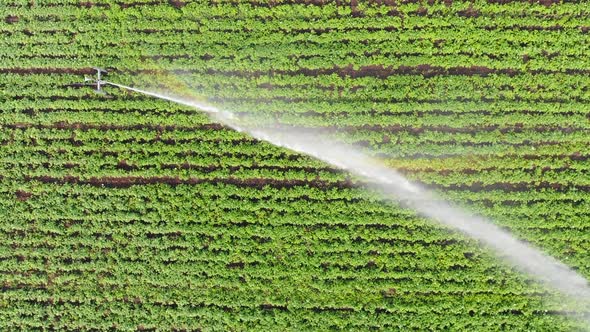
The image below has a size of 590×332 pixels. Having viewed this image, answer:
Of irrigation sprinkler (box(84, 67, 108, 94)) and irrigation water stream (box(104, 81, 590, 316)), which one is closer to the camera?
irrigation water stream (box(104, 81, 590, 316))

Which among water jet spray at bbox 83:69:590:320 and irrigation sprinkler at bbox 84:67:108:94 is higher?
irrigation sprinkler at bbox 84:67:108:94

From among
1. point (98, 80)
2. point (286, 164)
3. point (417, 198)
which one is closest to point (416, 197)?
point (417, 198)

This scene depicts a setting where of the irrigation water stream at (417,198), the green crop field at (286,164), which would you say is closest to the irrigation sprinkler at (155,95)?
the irrigation water stream at (417,198)

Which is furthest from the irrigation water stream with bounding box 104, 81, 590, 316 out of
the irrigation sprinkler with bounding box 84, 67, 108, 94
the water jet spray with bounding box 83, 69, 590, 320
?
the irrigation sprinkler with bounding box 84, 67, 108, 94

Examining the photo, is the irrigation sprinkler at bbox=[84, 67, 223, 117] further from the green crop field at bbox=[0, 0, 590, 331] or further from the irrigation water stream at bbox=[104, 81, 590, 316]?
the green crop field at bbox=[0, 0, 590, 331]

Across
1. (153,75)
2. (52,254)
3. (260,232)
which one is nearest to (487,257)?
(260,232)

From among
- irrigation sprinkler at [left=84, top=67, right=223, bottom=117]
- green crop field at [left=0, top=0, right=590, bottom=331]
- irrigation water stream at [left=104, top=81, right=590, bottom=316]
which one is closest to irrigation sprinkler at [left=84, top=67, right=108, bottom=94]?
irrigation sprinkler at [left=84, top=67, right=223, bottom=117]

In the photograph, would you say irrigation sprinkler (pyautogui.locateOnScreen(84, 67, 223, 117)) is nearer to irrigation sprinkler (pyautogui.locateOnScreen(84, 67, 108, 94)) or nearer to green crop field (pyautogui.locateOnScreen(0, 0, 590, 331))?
irrigation sprinkler (pyautogui.locateOnScreen(84, 67, 108, 94))
